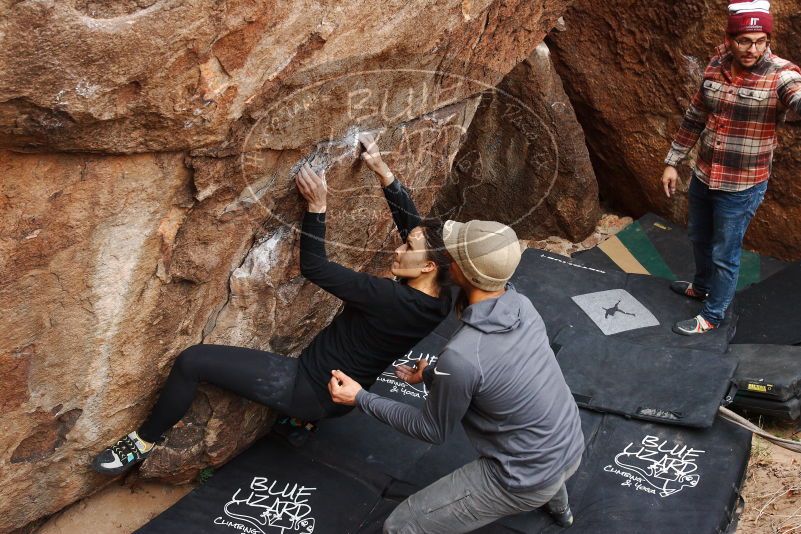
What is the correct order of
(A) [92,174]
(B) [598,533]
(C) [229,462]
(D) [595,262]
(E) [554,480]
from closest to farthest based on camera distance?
(A) [92,174]
(E) [554,480]
(B) [598,533]
(C) [229,462]
(D) [595,262]

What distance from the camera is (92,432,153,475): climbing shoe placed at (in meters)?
3.14

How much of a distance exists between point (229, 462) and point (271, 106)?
1.51m

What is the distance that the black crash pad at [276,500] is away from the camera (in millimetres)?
3146

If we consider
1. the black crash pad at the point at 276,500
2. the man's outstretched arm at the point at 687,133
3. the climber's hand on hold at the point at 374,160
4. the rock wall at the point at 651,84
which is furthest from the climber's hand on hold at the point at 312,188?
the rock wall at the point at 651,84

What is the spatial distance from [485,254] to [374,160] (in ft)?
2.95

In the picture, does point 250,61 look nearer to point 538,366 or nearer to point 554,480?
point 538,366

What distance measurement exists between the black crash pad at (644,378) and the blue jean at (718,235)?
0.38 metres

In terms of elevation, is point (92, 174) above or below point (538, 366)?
above

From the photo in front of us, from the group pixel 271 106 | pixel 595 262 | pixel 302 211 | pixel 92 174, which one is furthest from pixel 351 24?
pixel 595 262

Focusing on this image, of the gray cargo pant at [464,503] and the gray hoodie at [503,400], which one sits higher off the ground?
the gray hoodie at [503,400]

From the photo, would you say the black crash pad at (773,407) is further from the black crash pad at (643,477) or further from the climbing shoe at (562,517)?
the climbing shoe at (562,517)

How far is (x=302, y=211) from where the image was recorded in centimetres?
319

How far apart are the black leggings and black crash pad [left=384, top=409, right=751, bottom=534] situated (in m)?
0.51

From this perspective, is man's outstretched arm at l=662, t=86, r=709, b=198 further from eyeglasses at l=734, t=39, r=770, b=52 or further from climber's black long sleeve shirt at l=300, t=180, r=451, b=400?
climber's black long sleeve shirt at l=300, t=180, r=451, b=400
